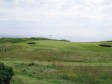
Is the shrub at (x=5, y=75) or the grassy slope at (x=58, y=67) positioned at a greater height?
the shrub at (x=5, y=75)

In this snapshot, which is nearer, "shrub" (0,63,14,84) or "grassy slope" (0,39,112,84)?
"shrub" (0,63,14,84)

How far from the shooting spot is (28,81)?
22.9 metres

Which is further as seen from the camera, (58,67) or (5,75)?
(58,67)

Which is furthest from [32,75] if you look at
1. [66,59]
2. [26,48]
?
[26,48]

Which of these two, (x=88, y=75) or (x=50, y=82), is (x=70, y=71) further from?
(x=50, y=82)

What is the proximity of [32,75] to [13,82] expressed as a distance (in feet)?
14.2

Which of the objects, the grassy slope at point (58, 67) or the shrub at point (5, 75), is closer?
the shrub at point (5, 75)

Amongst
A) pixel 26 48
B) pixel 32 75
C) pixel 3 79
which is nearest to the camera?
pixel 3 79

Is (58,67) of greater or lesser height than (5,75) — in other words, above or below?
below

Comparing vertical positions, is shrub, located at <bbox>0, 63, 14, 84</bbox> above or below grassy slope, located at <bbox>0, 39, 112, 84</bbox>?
above

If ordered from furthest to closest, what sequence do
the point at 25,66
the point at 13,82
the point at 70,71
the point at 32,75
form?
1. the point at 25,66
2. the point at 70,71
3. the point at 32,75
4. the point at 13,82

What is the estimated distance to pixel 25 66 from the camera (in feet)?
107

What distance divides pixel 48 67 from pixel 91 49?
21923 millimetres

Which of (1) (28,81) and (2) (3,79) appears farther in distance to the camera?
(1) (28,81)
